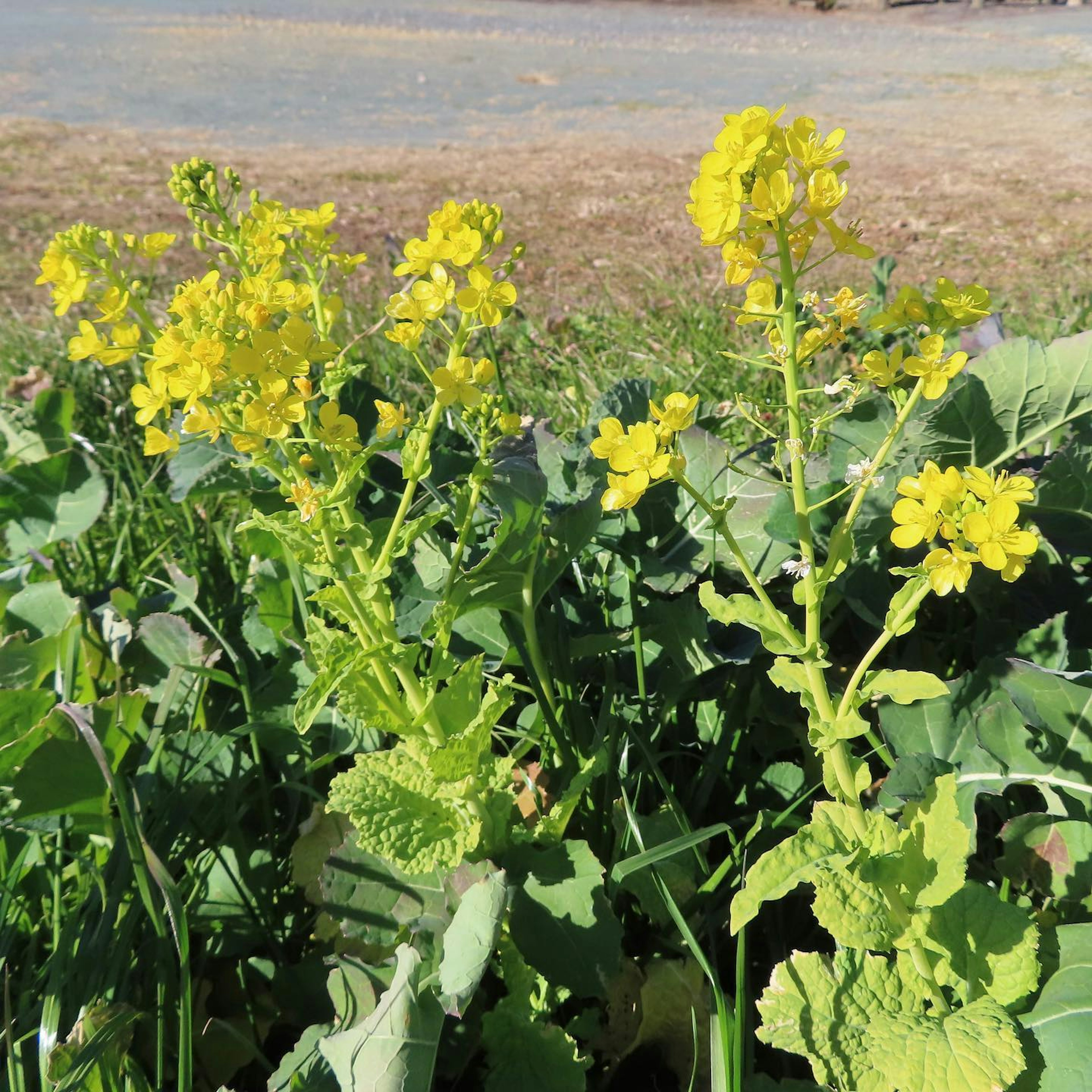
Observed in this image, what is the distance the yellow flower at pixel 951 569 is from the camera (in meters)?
0.83

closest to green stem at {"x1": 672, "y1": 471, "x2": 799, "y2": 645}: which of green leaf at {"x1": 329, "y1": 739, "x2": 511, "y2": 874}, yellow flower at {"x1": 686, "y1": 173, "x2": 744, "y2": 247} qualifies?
yellow flower at {"x1": 686, "y1": 173, "x2": 744, "y2": 247}

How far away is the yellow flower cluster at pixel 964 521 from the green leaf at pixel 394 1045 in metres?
0.73

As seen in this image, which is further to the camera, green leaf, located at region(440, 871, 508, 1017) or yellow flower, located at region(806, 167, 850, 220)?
green leaf, located at region(440, 871, 508, 1017)

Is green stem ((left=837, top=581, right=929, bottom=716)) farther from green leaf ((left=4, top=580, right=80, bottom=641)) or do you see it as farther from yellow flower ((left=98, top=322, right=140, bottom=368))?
green leaf ((left=4, top=580, right=80, bottom=641))

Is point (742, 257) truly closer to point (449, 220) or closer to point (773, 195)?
point (773, 195)

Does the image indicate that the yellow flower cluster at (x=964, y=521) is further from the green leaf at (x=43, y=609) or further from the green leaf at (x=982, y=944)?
the green leaf at (x=43, y=609)

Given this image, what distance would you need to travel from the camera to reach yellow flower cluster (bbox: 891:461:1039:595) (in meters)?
0.81

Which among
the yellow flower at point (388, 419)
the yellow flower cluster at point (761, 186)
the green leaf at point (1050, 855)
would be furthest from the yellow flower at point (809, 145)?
the green leaf at point (1050, 855)

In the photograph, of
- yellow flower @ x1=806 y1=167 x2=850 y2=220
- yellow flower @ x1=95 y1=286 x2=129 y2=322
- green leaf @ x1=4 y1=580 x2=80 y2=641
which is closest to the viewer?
yellow flower @ x1=806 y1=167 x2=850 y2=220

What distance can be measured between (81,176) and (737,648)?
20.1 feet

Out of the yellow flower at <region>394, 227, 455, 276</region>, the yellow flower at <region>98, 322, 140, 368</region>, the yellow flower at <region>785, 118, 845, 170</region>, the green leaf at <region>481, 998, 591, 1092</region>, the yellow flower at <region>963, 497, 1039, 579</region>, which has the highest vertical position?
the yellow flower at <region>785, 118, 845, 170</region>

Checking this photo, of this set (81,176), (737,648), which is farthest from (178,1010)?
(81,176)

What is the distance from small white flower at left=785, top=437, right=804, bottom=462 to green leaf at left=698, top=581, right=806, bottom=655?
15cm

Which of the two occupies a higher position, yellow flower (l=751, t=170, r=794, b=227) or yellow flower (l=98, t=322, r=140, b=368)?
yellow flower (l=751, t=170, r=794, b=227)
